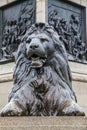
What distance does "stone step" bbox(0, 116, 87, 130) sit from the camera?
363 cm

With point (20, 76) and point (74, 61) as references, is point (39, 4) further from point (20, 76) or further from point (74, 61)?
point (20, 76)

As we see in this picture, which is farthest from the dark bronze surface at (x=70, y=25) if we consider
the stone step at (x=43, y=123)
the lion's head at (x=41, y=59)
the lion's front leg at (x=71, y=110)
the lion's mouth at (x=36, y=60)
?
the stone step at (x=43, y=123)

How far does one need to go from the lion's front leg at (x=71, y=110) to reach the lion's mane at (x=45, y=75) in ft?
0.27

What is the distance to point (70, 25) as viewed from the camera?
509 inches

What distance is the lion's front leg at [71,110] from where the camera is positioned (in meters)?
4.22

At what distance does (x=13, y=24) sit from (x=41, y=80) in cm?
872

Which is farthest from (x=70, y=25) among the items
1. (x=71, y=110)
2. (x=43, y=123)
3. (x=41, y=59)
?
(x=43, y=123)

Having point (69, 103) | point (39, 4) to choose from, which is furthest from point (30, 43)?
point (39, 4)

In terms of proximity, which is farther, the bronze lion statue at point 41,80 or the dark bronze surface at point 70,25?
the dark bronze surface at point 70,25

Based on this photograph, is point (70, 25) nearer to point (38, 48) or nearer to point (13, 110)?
point (38, 48)

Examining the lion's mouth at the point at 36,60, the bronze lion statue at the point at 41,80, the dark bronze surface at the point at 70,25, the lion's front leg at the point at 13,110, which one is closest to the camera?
the lion's front leg at the point at 13,110

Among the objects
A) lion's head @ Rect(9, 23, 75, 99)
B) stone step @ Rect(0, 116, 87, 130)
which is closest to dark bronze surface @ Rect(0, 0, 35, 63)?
lion's head @ Rect(9, 23, 75, 99)

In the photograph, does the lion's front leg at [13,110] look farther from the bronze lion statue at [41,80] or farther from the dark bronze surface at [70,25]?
the dark bronze surface at [70,25]

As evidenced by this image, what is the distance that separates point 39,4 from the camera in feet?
39.6
